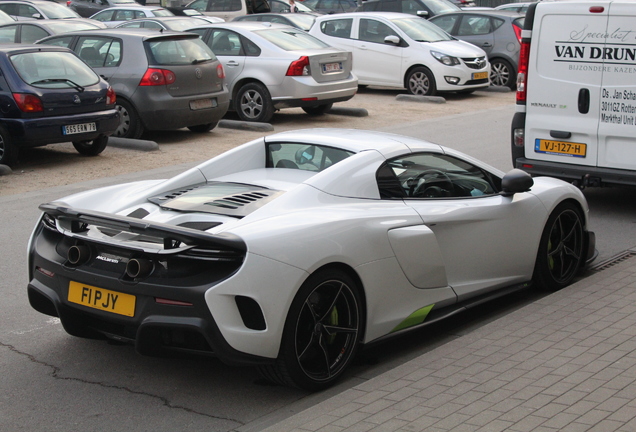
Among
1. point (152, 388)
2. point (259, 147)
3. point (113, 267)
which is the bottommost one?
point (152, 388)

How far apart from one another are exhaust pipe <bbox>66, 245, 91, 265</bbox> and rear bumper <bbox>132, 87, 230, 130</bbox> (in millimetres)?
8747

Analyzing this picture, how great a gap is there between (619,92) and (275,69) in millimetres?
7916

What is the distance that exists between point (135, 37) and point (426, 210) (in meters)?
9.34

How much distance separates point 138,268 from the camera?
14.1 ft

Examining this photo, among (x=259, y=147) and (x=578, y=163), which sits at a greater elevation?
(x=259, y=147)

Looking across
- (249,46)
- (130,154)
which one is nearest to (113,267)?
(130,154)

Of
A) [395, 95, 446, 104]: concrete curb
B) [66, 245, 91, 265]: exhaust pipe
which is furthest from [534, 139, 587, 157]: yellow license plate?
[395, 95, 446, 104]: concrete curb

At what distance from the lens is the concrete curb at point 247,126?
589 inches

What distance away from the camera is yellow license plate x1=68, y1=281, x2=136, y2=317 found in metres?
4.37

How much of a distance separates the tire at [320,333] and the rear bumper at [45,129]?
747 cm

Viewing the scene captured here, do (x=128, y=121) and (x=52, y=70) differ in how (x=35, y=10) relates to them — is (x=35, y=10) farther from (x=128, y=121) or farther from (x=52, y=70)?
(x=52, y=70)

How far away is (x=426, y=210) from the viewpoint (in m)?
5.26

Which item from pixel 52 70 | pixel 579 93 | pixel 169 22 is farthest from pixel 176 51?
pixel 169 22

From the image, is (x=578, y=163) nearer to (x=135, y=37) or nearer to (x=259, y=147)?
(x=259, y=147)
